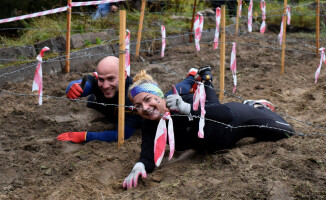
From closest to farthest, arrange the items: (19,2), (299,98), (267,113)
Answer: (267,113) → (299,98) → (19,2)

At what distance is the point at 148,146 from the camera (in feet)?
11.1

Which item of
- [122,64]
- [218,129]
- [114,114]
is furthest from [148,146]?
[114,114]

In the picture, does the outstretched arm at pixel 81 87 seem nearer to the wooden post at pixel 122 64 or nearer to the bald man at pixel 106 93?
the bald man at pixel 106 93

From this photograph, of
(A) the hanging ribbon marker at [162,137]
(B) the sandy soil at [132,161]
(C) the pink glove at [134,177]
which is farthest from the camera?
(C) the pink glove at [134,177]

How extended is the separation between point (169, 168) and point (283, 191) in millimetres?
1115

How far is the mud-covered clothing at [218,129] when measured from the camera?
3404 millimetres

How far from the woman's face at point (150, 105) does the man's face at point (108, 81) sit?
929 mm

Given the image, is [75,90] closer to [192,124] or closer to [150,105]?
[150,105]

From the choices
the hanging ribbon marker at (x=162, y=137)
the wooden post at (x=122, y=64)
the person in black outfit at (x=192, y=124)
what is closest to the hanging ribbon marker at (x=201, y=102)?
the person in black outfit at (x=192, y=124)

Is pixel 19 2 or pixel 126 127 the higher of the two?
pixel 19 2

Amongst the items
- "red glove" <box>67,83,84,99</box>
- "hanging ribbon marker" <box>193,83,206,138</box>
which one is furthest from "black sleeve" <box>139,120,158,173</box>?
"red glove" <box>67,83,84,99</box>

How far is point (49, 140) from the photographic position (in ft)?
13.6

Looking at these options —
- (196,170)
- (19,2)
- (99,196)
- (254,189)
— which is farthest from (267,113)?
(19,2)

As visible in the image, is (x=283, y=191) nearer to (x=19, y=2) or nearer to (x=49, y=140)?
(x=49, y=140)
